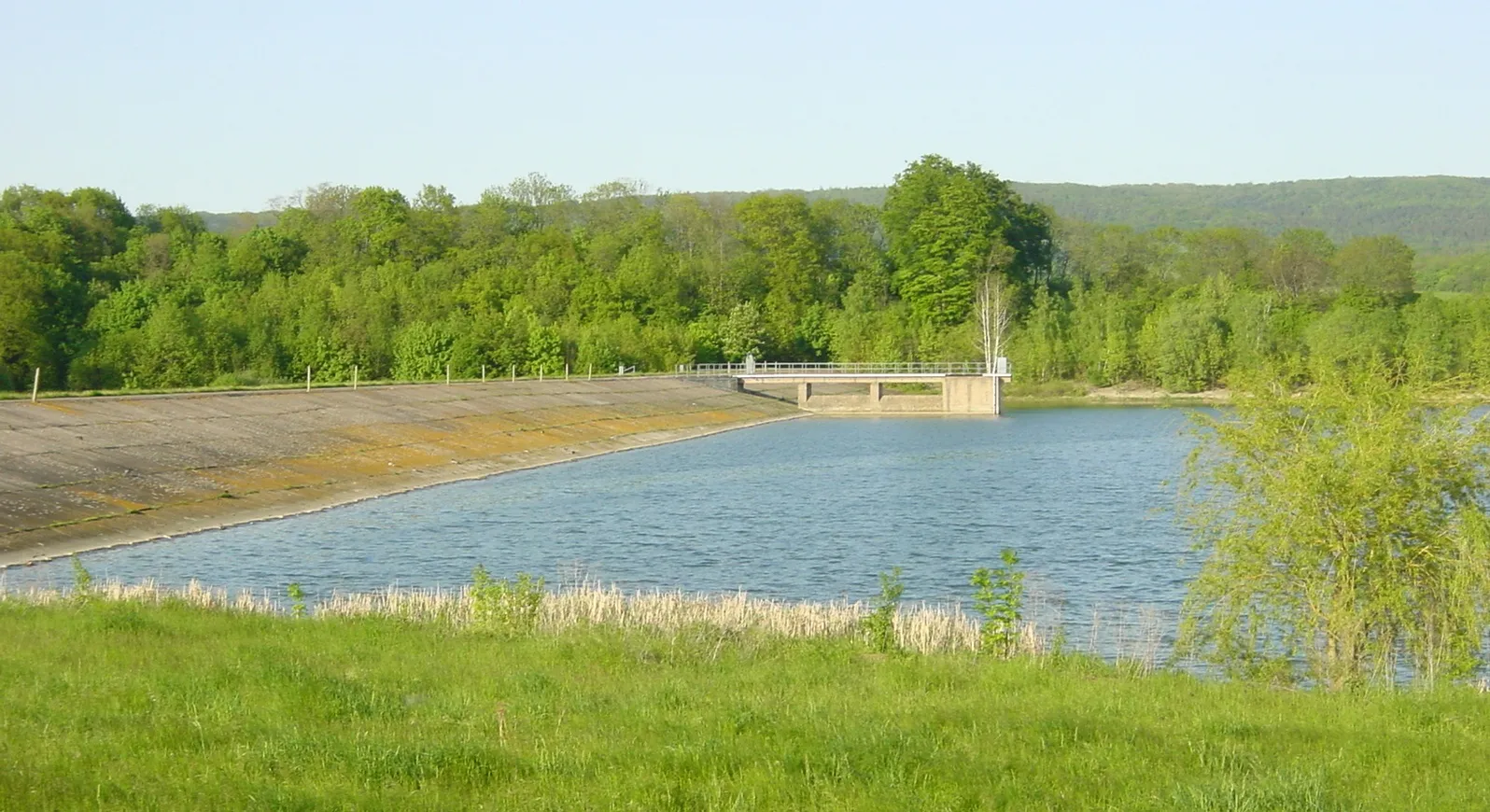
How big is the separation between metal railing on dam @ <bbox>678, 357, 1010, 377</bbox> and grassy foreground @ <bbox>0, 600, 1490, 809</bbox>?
110m

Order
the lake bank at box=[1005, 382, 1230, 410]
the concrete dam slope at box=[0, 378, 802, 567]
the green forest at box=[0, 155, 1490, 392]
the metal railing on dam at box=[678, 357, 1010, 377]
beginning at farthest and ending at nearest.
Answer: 1. the lake bank at box=[1005, 382, 1230, 410]
2. the metal railing on dam at box=[678, 357, 1010, 377]
3. the green forest at box=[0, 155, 1490, 392]
4. the concrete dam slope at box=[0, 378, 802, 567]

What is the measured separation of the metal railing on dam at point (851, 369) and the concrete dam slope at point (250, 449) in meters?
36.8

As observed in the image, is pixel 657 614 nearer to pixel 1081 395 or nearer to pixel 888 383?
pixel 888 383

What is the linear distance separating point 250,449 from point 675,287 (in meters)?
95.2

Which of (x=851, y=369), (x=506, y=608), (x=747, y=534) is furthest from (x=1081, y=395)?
(x=506, y=608)

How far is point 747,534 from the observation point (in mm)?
46344

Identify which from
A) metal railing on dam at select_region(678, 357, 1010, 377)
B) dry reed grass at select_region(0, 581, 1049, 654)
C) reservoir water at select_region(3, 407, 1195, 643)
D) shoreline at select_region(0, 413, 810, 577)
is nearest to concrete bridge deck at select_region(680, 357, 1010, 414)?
metal railing on dam at select_region(678, 357, 1010, 377)

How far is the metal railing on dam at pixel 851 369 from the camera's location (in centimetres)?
13212

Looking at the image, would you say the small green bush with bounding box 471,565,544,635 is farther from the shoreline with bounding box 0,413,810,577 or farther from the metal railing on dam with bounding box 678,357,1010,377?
the metal railing on dam with bounding box 678,357,1010,377

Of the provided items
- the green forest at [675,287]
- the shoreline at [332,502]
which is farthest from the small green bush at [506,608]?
the green forest at [675,287]

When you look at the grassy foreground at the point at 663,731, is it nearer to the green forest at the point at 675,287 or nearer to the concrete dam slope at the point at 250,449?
the concrete dam slope at the point at 250,449

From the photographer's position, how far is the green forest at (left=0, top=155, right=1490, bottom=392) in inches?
4503

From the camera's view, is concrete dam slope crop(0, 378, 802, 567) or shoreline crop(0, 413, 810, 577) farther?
concrete dam slope crop(0, 378, 802, 567)

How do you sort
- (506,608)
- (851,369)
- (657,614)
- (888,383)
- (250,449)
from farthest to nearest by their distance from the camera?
(851,369)
(888,383)
(250,449)
(657,614)
(506,608)
